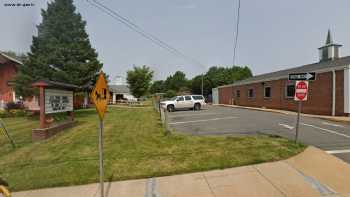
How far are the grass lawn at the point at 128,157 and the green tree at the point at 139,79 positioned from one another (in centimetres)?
3177

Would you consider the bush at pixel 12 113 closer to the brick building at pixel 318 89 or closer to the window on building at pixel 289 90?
the brick building at pixel 318 89

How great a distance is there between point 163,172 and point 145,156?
123 cm

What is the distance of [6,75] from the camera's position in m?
23.2

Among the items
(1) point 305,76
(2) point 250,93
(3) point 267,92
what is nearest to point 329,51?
(3) point 267,92

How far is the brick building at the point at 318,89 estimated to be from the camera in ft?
46.7

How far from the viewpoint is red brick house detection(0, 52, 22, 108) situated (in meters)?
22.7

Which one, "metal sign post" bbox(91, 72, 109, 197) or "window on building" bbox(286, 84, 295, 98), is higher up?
"window on building" bbox(286, 84, 295, 98)

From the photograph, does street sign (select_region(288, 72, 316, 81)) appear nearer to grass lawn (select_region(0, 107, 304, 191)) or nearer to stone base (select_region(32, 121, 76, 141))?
grass lawn (select_region(0, 107, 304, 191))

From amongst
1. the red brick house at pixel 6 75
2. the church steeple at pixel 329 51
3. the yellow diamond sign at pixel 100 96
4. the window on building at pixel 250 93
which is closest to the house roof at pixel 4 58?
the red brick house at pixel 6 75

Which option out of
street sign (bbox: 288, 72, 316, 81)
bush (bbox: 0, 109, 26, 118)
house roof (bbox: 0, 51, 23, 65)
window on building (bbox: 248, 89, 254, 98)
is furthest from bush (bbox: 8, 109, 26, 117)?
window on building (bbox: 248, 89, 254, 98)

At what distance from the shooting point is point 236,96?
106 feet

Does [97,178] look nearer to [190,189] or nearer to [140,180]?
[140,180]

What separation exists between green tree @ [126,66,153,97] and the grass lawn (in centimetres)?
3177

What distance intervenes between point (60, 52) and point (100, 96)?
16.1 m
